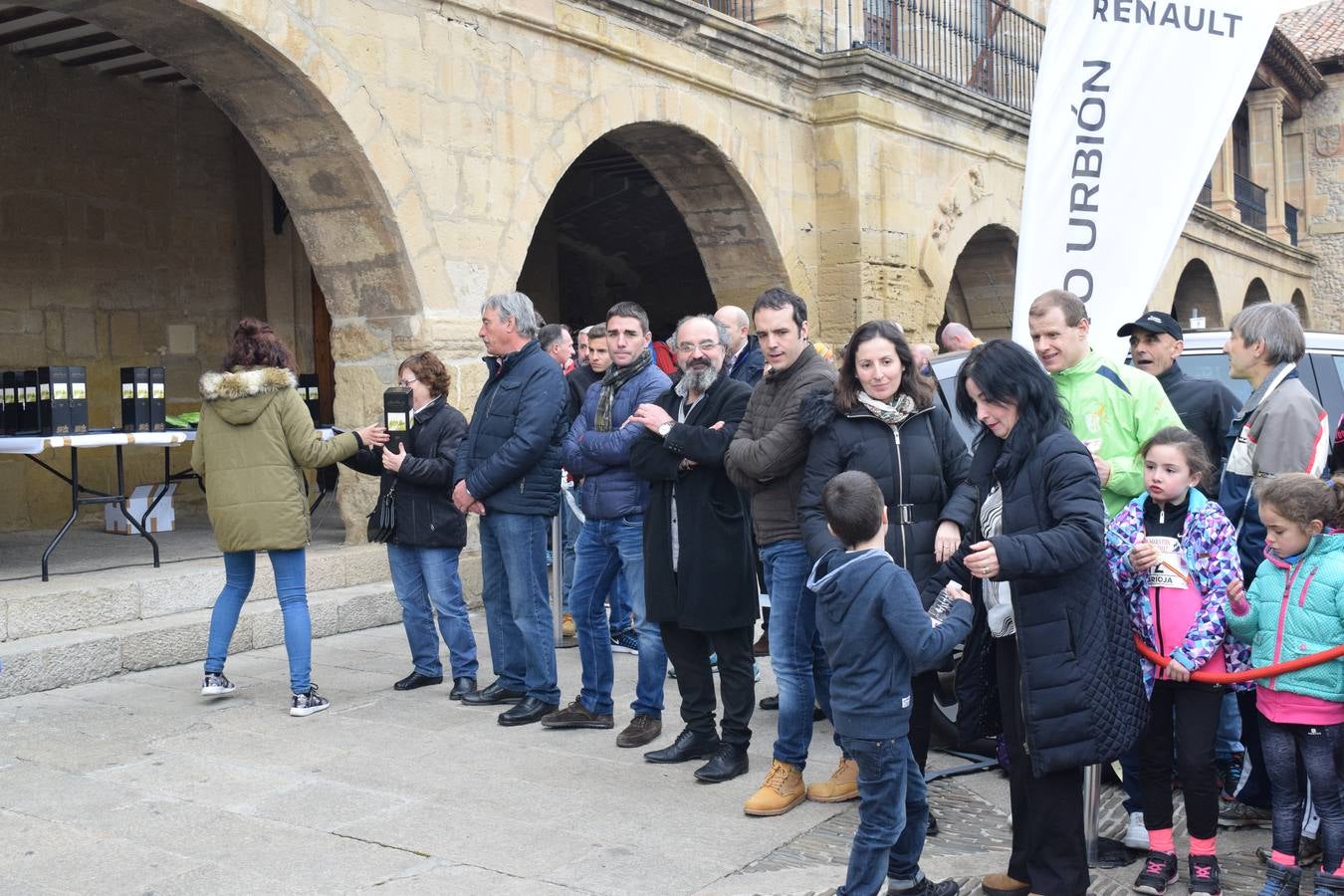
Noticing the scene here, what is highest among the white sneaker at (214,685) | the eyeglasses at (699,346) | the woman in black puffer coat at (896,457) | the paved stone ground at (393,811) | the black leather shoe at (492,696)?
the eyeglasses at (699,346)

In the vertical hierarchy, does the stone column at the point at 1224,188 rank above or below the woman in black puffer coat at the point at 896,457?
above

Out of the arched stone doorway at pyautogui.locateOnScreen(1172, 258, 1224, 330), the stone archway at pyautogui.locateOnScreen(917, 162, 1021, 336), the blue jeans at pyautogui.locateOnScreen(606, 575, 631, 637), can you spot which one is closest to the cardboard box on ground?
the blue jeans at pyautogui.locateOnScreen(606, 575, 631, 637)

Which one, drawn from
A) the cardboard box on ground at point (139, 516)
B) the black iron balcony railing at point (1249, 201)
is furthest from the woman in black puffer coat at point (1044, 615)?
the black iron balcony railing at point (1249, 201)

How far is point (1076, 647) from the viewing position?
3.55m

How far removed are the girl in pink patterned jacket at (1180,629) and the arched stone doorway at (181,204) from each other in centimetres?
517

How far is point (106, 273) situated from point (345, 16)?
145 inches

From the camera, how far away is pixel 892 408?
4.19 meters

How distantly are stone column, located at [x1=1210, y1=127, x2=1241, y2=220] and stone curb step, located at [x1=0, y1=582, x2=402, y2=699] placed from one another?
67.9 feet

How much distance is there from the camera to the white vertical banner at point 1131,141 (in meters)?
5.37

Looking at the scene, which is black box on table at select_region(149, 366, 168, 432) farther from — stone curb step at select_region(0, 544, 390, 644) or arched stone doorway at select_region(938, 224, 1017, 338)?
arched stone doorway at select_region(938, 224, 1017, 338)

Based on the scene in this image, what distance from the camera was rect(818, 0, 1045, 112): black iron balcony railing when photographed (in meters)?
12.4

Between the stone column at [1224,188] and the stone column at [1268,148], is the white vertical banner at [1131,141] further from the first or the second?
the stone column at [1268,148]

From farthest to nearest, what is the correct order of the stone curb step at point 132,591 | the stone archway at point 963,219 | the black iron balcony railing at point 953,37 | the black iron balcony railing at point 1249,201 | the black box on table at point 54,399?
the black iron balcony railing at point 1249,201 < the stone archway at point 963,219 < the black iron balcony railing at point 953,37 < the black box on table at point 54,399 < the stone curb step at point 132,591

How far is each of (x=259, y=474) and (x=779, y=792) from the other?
2.69m
